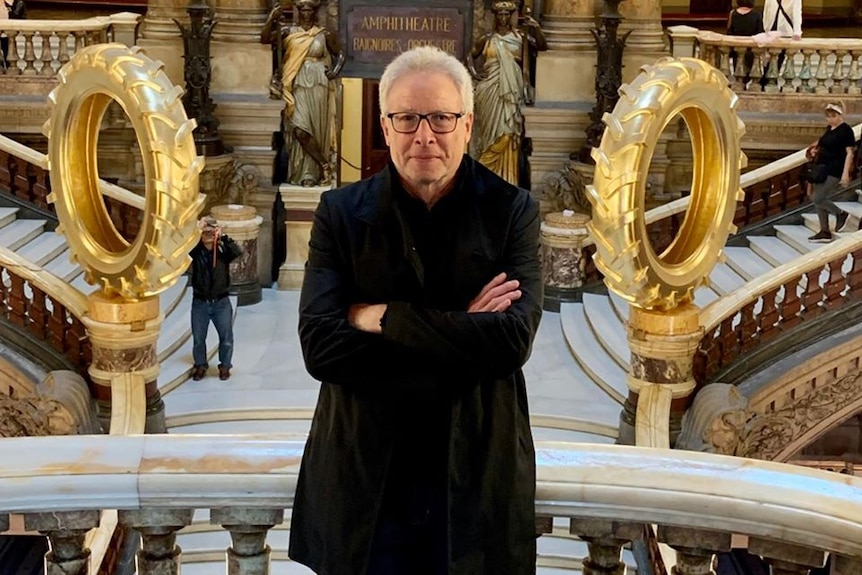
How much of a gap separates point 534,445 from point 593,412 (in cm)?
640

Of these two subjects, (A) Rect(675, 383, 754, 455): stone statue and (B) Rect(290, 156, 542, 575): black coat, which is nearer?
(B) Rect(290, 156, 542, 575): black coat

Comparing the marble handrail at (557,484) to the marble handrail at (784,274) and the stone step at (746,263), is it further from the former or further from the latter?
the stone step at (746,263)

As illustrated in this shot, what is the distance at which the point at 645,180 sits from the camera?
722cm

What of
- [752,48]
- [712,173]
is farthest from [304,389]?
[752,48]

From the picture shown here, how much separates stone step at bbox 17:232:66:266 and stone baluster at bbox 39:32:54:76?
222cm

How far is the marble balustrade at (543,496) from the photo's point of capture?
253cm

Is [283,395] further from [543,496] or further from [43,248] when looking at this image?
[543,496]

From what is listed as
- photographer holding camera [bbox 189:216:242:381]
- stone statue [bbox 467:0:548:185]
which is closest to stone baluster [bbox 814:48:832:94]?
stone statue [bbox 467:0:548:185]

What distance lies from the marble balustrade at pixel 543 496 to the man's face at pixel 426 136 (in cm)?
66

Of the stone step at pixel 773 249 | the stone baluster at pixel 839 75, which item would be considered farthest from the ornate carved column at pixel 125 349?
the stone baluster at pixel 839 75

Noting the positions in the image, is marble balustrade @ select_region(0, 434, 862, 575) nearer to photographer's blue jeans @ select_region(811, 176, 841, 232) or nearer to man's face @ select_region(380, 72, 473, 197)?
man's face @ select_region(380, 72, 473, 197)

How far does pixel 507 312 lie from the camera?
2551 millimetres

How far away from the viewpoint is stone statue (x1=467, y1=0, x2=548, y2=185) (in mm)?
12539

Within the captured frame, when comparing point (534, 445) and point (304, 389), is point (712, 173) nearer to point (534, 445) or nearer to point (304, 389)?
point (304, 389)
